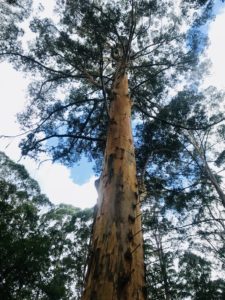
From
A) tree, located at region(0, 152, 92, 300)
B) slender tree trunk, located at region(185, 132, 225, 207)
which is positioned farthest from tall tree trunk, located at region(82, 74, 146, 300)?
slender tree trunk, located at region(185, 132, 225, 207)

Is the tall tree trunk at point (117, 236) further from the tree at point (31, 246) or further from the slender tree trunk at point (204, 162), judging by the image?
the slender tree trunk at point (204, 162)

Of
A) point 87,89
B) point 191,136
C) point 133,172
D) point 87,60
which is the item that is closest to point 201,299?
point 191,136

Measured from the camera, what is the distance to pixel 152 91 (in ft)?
30.8

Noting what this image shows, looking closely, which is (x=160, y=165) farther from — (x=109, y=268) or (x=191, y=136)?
(x=109, y=268)

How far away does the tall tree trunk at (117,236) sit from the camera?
1.74 m

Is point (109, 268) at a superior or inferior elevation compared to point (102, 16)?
inferior

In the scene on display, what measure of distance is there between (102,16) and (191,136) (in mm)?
7066

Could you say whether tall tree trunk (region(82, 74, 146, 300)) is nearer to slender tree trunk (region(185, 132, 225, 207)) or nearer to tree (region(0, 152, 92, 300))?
tree (region(0, 152, 92, 300))

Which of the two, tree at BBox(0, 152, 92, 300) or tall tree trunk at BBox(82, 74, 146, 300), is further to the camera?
tree at BBox(0, 152, 92, 300)

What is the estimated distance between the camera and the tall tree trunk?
174 centimetres

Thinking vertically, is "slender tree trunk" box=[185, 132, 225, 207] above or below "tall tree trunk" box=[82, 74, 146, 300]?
above

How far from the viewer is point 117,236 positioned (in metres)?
2.06

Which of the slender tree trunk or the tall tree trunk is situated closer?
the tall tree trunk

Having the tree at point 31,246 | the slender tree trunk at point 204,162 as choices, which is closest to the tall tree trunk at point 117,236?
the tree at point 31,246
